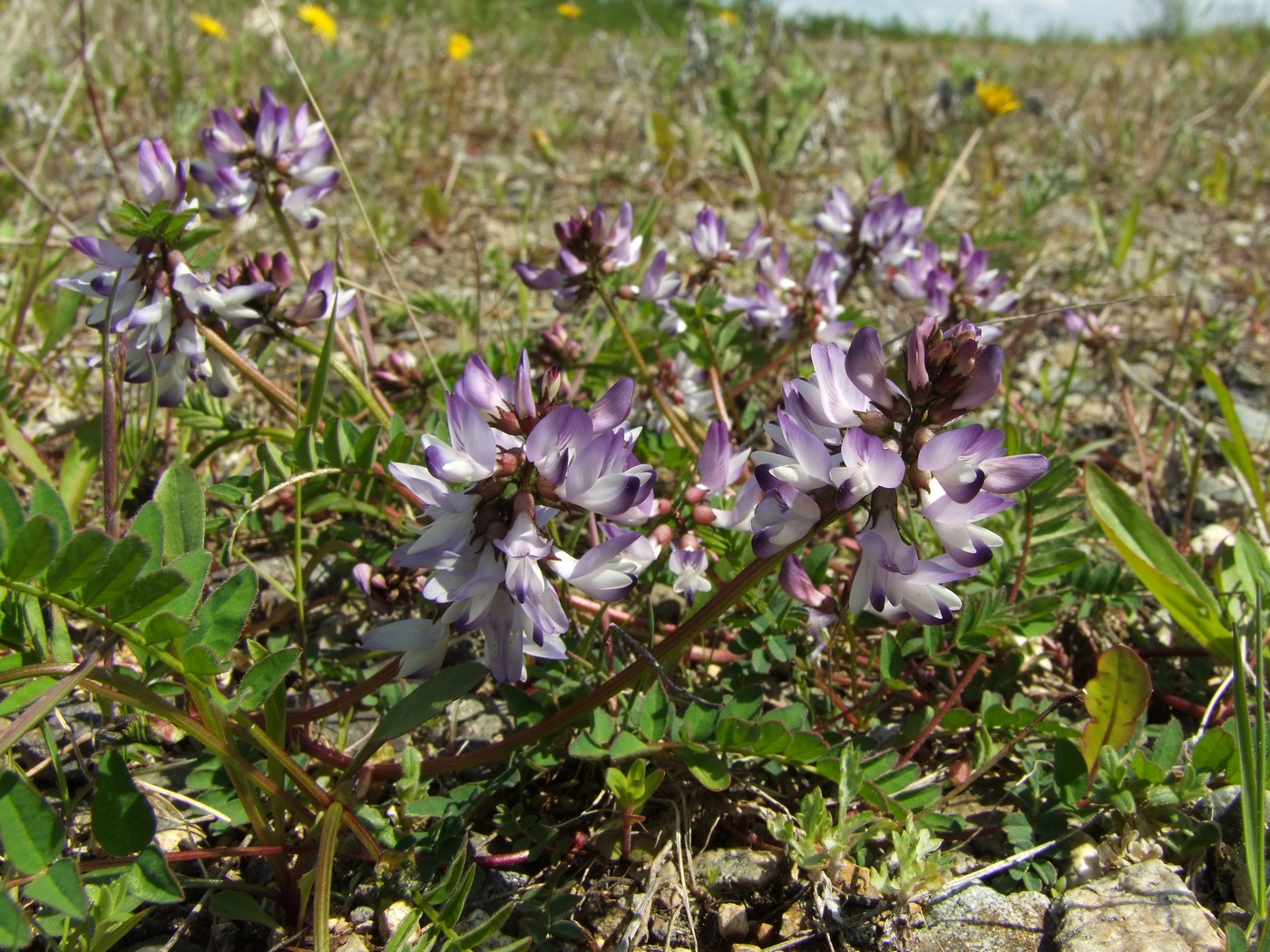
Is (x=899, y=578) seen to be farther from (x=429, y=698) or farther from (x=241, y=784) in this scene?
(x=241, y=784)

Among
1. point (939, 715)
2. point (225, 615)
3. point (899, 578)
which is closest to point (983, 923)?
point (939, 715)

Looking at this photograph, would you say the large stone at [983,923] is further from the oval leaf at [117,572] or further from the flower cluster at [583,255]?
the flower cluster at [583,255]

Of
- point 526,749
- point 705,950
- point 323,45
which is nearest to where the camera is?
point 705,950

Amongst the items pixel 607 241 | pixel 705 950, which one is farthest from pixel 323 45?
pixel 705 950

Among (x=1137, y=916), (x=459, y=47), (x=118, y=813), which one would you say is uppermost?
(x=459, y=47)

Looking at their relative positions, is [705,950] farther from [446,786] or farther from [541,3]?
[541,3]

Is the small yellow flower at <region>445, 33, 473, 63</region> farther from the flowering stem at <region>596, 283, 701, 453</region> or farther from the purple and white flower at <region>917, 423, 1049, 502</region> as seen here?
the purple and white flower at <region>917, 423, 1049, 502</region>
